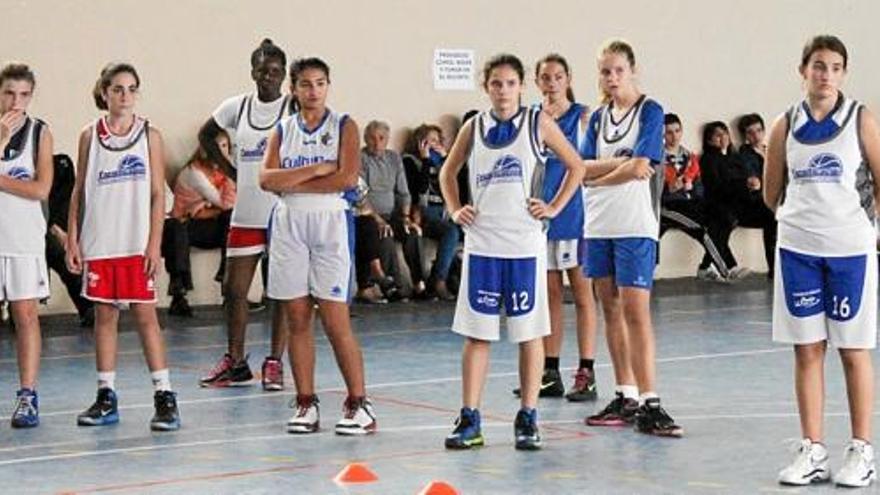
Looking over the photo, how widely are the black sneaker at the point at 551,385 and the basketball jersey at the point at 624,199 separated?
1.24 meters

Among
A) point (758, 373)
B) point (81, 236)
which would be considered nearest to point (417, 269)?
point (758, 373)

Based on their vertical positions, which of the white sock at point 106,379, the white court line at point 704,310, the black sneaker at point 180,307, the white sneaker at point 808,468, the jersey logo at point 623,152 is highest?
the jersey logo at point 623,152

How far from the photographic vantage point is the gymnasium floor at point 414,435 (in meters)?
6.88

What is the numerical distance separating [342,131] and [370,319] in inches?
222

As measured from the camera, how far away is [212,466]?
7.29m

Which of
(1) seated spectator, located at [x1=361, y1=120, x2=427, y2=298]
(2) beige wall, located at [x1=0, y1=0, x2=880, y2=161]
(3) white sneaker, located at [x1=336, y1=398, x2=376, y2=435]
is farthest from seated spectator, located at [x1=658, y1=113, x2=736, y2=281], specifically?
(3) white sneaker, located at [x1=336, y1=398, x2=376, y2=435]

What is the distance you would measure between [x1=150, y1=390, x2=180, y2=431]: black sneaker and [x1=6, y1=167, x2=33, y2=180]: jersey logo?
1244mm

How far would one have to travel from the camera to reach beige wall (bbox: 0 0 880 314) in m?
14.1

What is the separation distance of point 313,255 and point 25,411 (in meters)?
1.61

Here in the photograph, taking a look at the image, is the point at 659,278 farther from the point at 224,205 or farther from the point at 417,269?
the point at 224,205

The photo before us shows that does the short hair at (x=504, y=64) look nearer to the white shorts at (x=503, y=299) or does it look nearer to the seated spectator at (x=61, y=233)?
the white shorts at (x=503, y=299)

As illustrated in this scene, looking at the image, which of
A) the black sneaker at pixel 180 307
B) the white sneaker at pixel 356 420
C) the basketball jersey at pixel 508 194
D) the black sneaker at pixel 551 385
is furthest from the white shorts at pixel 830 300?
the black sneaker at pixel 180 307

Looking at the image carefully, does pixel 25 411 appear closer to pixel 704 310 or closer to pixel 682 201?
Result: pixel 704 310

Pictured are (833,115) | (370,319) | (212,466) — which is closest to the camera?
(833,115)
